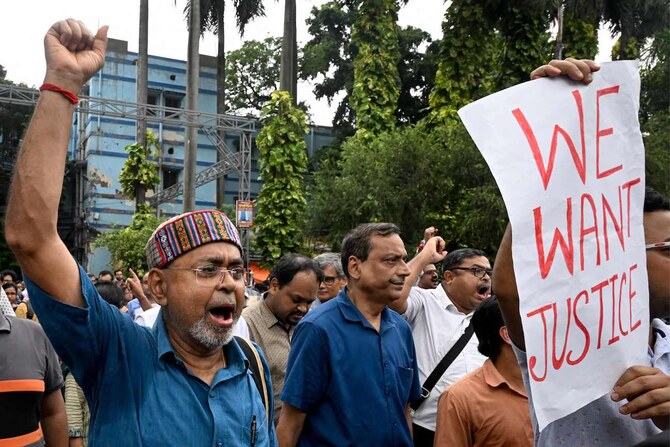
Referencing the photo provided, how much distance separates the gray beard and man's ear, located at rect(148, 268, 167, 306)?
0.61 feet

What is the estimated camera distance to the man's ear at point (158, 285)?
2760 mm

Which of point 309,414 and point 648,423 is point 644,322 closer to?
point 648,423

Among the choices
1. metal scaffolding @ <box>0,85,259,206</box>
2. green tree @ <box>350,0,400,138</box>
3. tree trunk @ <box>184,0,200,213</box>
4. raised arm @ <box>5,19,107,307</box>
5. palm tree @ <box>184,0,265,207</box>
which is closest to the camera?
raised arm @ <box>5,19,107,307</box>

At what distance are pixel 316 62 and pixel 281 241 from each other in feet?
49.0

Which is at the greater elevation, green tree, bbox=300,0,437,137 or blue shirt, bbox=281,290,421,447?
green tree, bbox=300,0,437,137

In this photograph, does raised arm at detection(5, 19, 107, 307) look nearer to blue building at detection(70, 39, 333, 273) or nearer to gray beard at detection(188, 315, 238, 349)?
gray beard at detection(188, 315, 238, 349)

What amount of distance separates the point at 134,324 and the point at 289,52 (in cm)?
2315

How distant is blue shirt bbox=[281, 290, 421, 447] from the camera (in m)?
3.88

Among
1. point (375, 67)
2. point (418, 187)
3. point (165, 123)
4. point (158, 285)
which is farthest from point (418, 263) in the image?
point (165, 123)

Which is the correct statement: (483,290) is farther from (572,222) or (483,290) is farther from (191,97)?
(191,97)

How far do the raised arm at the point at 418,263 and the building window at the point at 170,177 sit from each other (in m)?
34.2

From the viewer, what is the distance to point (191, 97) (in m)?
25.3

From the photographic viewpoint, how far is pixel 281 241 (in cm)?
2194

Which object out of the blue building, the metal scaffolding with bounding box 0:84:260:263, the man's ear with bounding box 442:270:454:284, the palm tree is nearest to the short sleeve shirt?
the man's ear with bounding box 442:270:454:284
